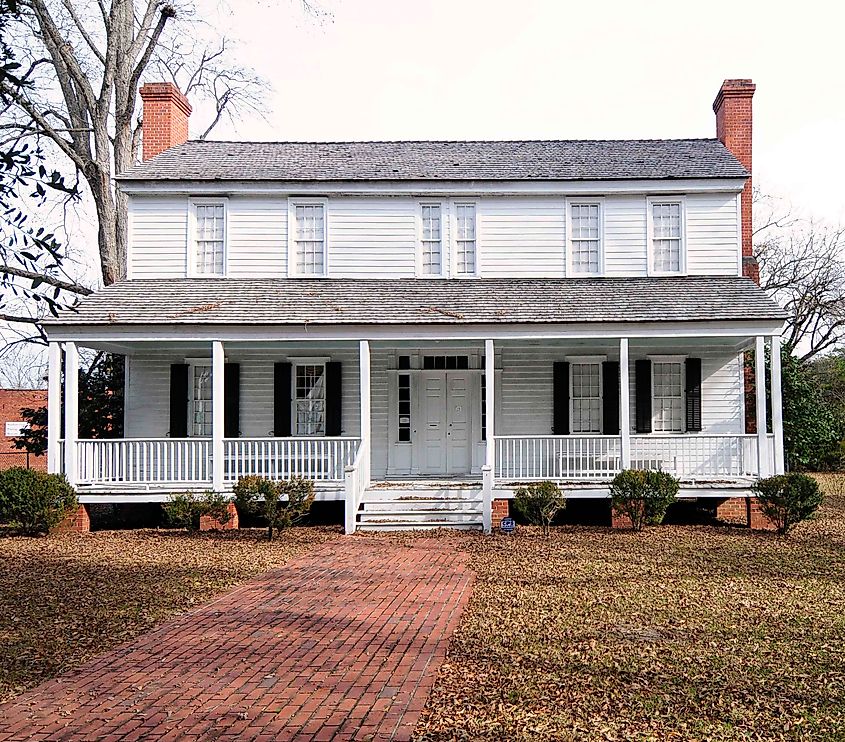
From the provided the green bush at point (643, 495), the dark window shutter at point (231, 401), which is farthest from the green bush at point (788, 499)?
the dark window shutter at point (231, 401)

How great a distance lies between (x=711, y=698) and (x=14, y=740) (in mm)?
5188

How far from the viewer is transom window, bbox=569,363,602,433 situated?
19.9m

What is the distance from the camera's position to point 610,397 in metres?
19.5

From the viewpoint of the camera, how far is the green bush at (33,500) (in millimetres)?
16328

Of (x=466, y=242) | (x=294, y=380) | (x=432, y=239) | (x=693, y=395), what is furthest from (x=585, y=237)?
(x=294, y=380)

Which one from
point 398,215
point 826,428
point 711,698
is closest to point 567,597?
point 711,698

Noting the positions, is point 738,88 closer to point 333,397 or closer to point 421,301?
point 421,301

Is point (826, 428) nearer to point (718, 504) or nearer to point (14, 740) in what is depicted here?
point (718, 504)

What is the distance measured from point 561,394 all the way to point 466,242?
411 centimetres

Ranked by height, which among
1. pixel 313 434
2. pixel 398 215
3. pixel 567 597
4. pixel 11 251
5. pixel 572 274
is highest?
pixel 398 215

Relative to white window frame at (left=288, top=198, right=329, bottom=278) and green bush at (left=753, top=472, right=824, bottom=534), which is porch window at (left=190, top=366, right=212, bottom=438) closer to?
white window frame at (left=288, top=198, right=329, bottom=278)

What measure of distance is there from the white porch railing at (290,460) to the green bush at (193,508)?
2.21 feet

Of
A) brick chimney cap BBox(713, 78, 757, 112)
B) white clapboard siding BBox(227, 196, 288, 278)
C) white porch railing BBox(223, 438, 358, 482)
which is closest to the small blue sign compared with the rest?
white porch railing BBox(223, 438, 358, 482)

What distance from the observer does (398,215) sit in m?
20.1
